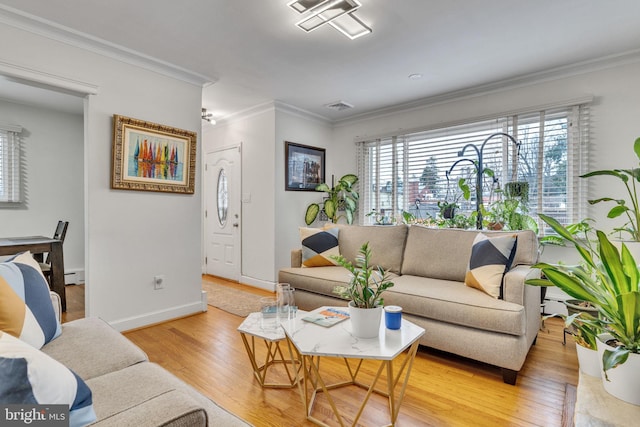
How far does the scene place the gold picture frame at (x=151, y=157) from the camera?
285cm

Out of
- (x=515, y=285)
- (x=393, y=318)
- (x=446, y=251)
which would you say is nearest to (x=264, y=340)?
(x=393, y=318)

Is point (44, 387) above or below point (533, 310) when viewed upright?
above

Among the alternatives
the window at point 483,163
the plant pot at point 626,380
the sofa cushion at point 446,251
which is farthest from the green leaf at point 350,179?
the plant pot at point 626,380

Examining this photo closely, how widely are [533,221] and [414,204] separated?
149 cm

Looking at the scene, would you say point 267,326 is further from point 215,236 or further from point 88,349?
point 215,236

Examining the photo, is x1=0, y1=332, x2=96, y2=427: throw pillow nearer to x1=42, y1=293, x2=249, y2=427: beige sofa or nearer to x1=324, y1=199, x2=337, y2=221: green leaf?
x1=42, y1=293, x2=249, y2=427: beige sofa

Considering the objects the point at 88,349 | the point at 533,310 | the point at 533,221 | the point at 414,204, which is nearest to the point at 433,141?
the point at 414,204

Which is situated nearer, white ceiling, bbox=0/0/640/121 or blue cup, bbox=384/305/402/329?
blue cup, bbox=384/305/402/329

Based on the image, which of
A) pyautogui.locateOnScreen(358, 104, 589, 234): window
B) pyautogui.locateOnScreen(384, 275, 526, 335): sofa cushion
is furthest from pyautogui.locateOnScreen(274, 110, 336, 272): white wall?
pyautogui.locateOnScreen(384, 275, 526, 335): sofa cushion

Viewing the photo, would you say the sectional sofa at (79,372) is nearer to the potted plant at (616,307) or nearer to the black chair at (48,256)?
the potted plant at (616,307)

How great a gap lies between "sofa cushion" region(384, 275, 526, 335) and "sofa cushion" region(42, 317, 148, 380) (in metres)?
1.74

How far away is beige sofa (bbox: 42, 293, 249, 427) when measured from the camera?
31.7 inches

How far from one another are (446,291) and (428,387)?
68 cm

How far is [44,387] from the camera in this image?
0.66 metres
